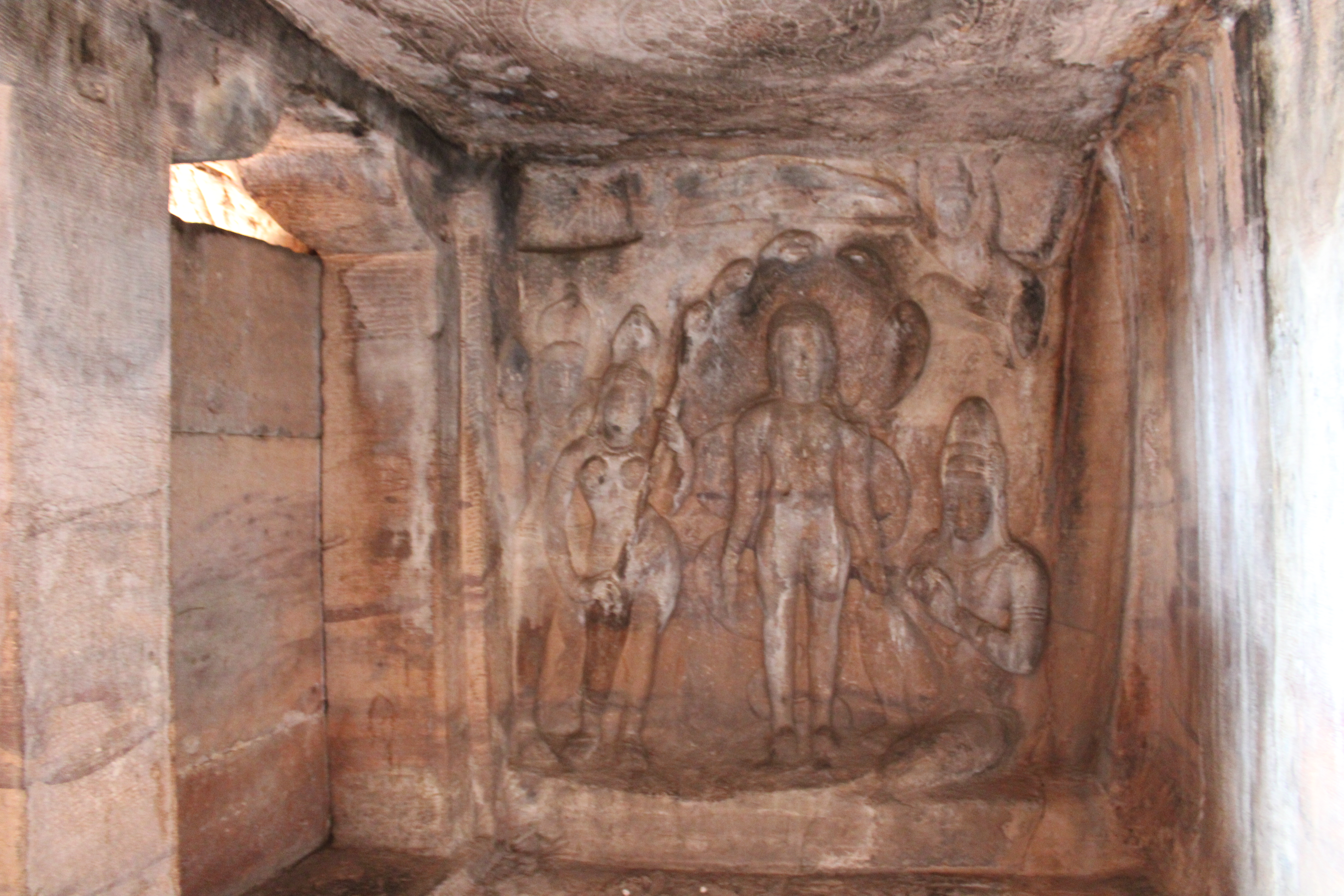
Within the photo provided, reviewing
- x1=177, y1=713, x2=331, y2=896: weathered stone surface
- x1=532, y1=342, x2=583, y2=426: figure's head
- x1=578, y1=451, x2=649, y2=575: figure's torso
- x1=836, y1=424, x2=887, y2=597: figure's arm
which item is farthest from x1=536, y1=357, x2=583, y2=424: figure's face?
x1=177, y1=713, x2=331, y2=896: weathered stone surface

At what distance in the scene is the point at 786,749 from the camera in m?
3.96

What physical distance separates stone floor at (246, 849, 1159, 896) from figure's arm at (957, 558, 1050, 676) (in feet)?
2.75

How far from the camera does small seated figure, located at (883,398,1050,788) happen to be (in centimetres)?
385

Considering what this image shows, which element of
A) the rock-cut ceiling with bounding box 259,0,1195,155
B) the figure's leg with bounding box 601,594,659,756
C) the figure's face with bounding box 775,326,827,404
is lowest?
the figure's leg with bounding box 601,594,659,756

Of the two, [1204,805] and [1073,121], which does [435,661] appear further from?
[1073,121]

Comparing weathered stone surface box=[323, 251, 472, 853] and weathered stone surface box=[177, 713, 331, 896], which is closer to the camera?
weathered stone surface box=[177, 713, 331, 896]

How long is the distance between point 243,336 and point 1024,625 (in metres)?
3.27

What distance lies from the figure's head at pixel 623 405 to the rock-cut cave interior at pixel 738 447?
0.06 ft

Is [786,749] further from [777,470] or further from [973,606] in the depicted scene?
[777,470]

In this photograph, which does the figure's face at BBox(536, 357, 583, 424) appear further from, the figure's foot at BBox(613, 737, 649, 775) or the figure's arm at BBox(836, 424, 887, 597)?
the figure's foot at BBox(613, 737, 649, 775)

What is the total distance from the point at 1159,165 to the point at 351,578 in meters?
3.47

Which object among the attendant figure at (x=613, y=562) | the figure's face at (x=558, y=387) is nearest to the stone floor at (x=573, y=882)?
the attendant figure at (x=613, y=562)

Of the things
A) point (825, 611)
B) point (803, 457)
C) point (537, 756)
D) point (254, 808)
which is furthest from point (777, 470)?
point (254, 808)

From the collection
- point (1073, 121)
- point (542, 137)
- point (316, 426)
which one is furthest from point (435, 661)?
point (1073, 121)
